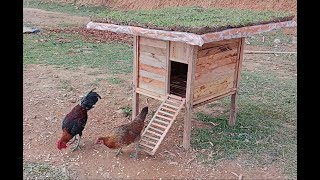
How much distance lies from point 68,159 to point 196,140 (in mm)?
1965

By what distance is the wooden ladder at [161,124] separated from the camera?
18.0ft

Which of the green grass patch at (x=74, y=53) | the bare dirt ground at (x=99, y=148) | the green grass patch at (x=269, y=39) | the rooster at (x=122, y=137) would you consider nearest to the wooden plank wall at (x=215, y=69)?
the bare dirt ground at (x=99, y=148)

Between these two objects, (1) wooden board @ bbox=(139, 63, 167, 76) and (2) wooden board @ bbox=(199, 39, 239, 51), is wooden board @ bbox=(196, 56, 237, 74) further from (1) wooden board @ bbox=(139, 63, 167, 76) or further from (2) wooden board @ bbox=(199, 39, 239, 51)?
(1) wooden board @ bbox=(139, 63, 167, 76)

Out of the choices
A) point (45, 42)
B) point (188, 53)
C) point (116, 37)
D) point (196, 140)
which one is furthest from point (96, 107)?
point (116, 37)

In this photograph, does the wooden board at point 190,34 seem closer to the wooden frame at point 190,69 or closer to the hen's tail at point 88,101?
the wooden frame at point 190,69

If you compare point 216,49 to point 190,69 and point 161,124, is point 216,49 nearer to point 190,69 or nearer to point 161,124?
point 190,69

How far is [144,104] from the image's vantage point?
7711 millimetres

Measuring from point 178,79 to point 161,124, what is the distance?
144 cm

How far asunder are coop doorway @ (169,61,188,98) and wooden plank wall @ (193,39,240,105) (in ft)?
1.88

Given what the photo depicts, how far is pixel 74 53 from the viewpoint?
11.5 m

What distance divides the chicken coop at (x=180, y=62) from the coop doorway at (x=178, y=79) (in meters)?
0.10

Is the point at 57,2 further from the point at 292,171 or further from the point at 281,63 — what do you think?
the point at 292,171

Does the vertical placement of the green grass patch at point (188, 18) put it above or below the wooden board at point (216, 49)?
above

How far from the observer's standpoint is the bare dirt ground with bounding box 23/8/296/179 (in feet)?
16.9
